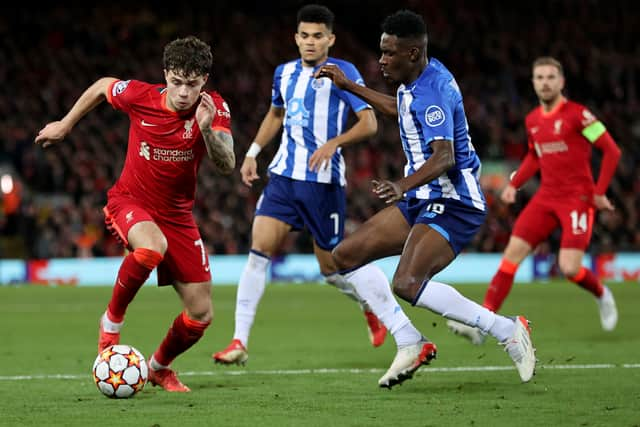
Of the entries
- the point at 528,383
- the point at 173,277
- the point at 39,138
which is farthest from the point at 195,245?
the point at 528,383

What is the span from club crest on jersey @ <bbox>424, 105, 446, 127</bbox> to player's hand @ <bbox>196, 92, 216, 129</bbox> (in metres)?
1.23

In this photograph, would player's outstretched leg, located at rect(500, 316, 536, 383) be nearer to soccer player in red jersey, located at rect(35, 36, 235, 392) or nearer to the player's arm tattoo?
soccer player in red jersey, located at rect(35, 36, 235, 392)

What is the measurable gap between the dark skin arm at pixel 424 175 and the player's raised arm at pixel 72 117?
186cm

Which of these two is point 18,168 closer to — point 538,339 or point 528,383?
point 538,339

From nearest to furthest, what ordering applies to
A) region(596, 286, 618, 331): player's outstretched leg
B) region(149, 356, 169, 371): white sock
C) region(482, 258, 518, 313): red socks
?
region(149, 356, 169, 371): white sock → region(482, 258, 518, 313): red socks → region(596, 286, 618, 331): player's outstretched leg

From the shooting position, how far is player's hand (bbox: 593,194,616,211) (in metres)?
9.48

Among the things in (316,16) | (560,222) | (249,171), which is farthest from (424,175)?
(560,222)

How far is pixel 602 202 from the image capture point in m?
9.55

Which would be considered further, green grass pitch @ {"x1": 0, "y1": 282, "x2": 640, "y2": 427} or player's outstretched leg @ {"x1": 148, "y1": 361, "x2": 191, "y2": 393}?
player's outstretched leg @ {"x1": 148, "y1": 361, "x2": 191, "y2": 393}

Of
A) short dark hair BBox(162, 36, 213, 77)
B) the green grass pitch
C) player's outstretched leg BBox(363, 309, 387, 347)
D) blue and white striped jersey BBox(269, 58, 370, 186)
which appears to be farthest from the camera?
player's outstretched leg BBox(363, 309, 387, 347)

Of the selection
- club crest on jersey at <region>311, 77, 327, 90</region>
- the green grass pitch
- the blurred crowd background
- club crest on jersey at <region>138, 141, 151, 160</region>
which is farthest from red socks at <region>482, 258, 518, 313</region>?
the blurred crowd background

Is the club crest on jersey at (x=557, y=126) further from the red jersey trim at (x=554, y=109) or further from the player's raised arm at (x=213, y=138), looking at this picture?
the player's raised arm at (x=213, y=138)

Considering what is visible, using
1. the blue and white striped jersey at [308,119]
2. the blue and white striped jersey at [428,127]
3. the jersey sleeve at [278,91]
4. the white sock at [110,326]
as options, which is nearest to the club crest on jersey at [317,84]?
the blue and white striped jersey at [308,119]

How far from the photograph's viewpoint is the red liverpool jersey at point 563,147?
32.1ft
